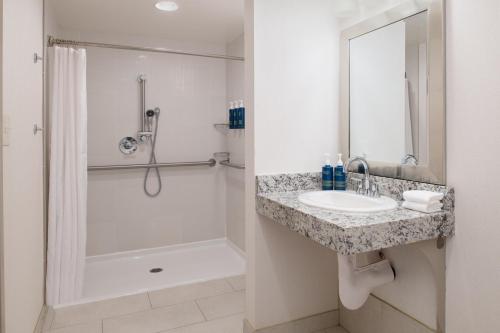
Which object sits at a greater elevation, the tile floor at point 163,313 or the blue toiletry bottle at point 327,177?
the blue toiletry bottle at point 327,177

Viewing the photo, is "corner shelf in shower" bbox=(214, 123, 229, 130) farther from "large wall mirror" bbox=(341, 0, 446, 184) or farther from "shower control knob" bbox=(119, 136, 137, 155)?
"large wall mirror" bbox=(341, 0, 446, 184)

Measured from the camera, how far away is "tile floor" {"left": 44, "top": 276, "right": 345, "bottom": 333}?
2107mm

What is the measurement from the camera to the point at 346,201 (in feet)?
5.96

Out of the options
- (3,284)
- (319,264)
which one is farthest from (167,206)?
(3,284)

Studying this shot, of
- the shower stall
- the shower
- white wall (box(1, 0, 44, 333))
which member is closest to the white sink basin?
white wall (box(1, 0, 44, 333))

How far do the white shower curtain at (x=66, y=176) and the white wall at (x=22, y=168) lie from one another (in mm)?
200

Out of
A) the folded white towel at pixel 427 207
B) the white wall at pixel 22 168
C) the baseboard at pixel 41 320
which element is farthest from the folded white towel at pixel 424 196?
the baseboard at pixel 41 320

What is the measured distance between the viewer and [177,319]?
220cm

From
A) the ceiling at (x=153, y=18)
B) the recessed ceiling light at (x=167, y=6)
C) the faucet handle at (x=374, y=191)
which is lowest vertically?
the faucet handle at (x=374, y=191)

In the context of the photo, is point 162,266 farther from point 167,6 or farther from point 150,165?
point 167,6

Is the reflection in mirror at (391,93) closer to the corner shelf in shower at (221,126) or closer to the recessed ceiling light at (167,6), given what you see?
the recessed ceiling light at (167,6)

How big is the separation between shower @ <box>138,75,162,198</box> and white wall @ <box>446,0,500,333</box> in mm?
2731

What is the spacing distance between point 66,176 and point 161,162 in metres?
1.22

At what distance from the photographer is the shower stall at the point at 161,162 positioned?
333 centimetres
